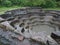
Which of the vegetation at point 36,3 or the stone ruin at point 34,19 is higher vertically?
the vegetation at point 36,3

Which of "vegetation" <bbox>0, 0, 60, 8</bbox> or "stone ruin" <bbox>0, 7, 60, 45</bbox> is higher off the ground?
"vegetation" <bbox>0, 0, 60, 8</bbox>

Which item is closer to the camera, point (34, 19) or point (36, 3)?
point (34, 19)

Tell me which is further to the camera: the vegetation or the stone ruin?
the vegetation

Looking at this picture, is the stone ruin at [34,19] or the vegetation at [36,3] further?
the vegetation at [36,3]

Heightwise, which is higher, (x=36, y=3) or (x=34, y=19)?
(x=36, y=3)

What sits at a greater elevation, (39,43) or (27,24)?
(39,43)

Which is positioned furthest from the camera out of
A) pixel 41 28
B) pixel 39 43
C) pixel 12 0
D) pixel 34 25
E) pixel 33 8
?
pixel 12 0

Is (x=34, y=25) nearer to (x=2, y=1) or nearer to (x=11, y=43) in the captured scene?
(x=2, y=1)

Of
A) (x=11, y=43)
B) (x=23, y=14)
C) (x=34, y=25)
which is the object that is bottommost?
(x=34, y=25)

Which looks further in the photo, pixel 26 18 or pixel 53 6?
pixel 53 6

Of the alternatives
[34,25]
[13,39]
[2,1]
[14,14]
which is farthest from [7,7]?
[13,39]

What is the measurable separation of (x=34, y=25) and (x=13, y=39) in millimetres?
6960

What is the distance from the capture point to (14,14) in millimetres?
14312

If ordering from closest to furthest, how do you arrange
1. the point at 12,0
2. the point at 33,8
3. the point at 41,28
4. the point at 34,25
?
the point at 41,28 < the point at 34,25 < the point at 33,8 < the point at 12,0
